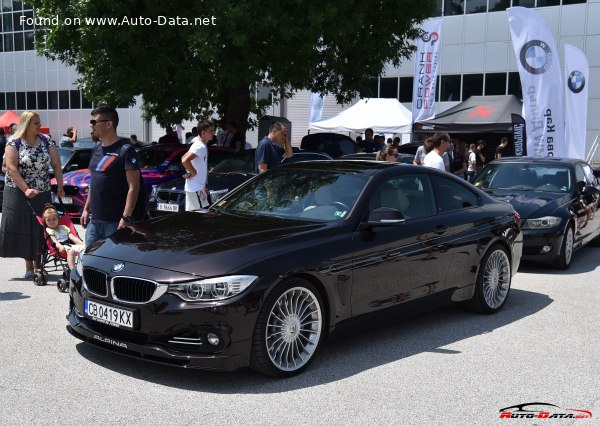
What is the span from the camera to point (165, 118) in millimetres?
18266

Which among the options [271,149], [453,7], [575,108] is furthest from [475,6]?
[271,149]

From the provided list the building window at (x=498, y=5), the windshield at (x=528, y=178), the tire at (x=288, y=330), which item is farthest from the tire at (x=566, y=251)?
the building window at (x=498, y=5)

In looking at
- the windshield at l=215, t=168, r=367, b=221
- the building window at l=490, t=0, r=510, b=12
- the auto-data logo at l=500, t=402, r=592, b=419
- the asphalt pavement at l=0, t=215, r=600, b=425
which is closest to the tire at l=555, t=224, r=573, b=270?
the asphalt pavement at l=0, t=215, r=600, b=425

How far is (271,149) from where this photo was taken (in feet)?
33.0

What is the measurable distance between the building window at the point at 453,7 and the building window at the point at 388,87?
4.16 metres

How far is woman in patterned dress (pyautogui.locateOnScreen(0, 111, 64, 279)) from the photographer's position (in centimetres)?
789

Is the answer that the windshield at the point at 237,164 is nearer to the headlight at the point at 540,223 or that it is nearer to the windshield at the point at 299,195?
the headlight at the point at 540,223

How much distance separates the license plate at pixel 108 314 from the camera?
4.83 meters

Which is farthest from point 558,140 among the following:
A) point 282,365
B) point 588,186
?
point 282,365

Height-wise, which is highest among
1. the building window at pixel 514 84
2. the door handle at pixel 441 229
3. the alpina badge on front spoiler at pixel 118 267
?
the building window at pixel 514 84

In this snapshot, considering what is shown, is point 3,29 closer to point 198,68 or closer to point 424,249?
point 198,68

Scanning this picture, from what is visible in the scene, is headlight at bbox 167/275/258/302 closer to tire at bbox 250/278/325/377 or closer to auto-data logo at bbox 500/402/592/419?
tire at bbox 250/278/325/377

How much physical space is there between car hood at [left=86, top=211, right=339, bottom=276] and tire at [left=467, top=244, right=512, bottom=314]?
211 cm

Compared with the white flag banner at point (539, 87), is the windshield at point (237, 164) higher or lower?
lower
